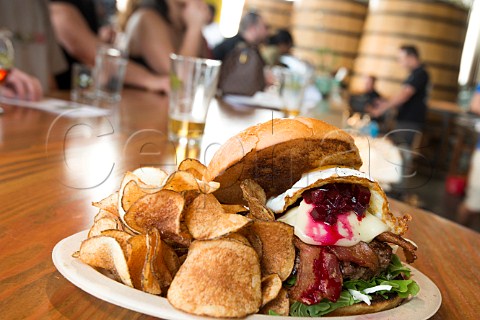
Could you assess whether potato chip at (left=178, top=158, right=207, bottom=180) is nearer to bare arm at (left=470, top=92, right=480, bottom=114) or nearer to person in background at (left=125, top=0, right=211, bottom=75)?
person in background at (left=125, top=0, right=211, bottom=75)

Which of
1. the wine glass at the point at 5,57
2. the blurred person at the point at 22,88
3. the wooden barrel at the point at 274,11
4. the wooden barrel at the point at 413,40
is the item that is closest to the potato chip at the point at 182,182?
the wine glass at the point at 5,57

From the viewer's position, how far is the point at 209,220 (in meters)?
0.83

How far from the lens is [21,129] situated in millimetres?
1853

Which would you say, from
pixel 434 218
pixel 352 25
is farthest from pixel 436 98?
pixel 434 218

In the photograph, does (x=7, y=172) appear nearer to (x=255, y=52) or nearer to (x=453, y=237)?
(x=453, y=237)

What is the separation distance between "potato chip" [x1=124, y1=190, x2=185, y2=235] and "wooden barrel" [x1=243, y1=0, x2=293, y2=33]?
457 inches

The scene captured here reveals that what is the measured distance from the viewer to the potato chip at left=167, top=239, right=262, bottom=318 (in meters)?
0.73

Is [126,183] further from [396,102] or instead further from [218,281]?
[396,102]

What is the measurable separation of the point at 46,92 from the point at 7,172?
182 cm

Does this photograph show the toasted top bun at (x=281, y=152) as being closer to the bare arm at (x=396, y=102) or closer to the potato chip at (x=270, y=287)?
the potato chip at (x=270, y=287)

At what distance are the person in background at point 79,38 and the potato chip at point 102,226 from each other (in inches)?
122

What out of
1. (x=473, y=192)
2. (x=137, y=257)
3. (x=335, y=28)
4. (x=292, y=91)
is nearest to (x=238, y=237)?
(x=137, y=257)

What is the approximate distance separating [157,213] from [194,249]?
9 cm

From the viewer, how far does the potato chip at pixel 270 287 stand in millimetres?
782
